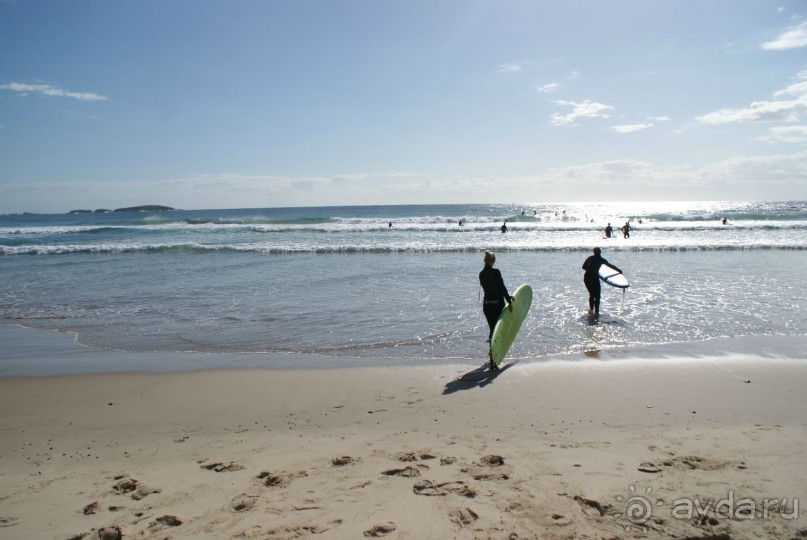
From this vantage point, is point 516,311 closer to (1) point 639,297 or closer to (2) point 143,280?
(1) point 639,297

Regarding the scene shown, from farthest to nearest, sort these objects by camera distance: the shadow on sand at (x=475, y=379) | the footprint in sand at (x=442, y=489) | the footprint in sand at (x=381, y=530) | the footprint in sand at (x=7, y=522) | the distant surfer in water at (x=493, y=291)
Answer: the distant surfer in water at (x=493, y=291)
the shadow on sand at (x=475, y=379)
the footprint in sand at (x=442, y=489)
the footprint in sand at (x=7, y=522)
the footprint in sand at (x=381, y=530)

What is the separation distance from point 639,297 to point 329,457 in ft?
32.8

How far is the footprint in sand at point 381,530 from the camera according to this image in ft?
9.73

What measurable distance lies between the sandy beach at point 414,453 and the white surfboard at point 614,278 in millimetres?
5148

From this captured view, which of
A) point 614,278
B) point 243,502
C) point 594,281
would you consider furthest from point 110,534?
point 614,278

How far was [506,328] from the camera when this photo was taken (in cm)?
743

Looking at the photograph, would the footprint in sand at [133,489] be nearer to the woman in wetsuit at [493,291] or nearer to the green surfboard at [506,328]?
the green surfboard at [506,328]

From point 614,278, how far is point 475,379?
24.9ft

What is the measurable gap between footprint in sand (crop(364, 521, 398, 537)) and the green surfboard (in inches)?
152

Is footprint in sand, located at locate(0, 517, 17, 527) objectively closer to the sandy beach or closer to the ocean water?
the sandy beach

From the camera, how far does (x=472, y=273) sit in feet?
53.6

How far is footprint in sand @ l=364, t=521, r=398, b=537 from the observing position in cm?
297

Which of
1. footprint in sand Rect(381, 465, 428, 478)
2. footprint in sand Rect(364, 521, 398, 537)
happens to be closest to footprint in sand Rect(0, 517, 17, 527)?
footprint in sand Rect(364, 521, 398, 537)

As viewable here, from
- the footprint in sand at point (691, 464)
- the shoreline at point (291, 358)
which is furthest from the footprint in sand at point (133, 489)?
the footprint in sand at point (691, 464)
